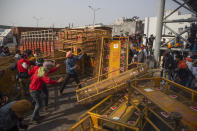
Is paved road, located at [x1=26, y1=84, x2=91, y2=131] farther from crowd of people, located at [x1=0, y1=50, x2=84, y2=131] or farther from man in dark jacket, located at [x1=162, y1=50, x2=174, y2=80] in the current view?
man in dark jacket, located at [x1=162, y1=50, x2=174, y2=80]

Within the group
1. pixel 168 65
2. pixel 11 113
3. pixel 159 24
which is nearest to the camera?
pixel 11 113

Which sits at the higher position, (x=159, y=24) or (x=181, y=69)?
(x=159, y=24)

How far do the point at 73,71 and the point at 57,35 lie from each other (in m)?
5.40

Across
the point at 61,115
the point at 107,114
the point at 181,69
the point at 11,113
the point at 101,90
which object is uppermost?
the point at 181,69

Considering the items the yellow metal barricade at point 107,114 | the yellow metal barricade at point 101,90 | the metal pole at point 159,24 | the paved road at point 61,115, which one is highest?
the metal pole at point 159,24

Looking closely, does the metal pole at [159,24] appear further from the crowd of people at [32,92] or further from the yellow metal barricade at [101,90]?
the crowd of people at [32,92]

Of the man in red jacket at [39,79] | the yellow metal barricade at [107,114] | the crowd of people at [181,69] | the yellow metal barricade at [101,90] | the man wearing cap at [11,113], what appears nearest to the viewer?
the man wearing cap at [11,113]

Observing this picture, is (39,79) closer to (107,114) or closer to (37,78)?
(37,78)

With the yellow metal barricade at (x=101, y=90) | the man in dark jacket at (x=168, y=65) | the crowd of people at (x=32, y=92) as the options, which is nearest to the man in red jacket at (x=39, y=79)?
the crowd of people at (x=32, y=92)

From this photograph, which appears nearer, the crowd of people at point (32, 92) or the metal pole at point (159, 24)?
A: the crowd of people at point (32, 92)

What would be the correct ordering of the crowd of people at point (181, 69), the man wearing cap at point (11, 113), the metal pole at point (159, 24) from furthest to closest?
the metal pole at point (159, 24)
the crowd of people at point (181, 69)
the man wearing cap at point (11, 113)

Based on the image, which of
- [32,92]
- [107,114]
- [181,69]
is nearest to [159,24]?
[181,69]

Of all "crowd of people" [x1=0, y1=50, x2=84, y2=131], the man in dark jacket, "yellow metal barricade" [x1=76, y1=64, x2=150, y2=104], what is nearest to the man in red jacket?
"crowd of people" [x1=0, y1=50, x2=84, y2=131]

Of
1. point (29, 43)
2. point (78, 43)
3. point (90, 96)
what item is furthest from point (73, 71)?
point (29, 43)
